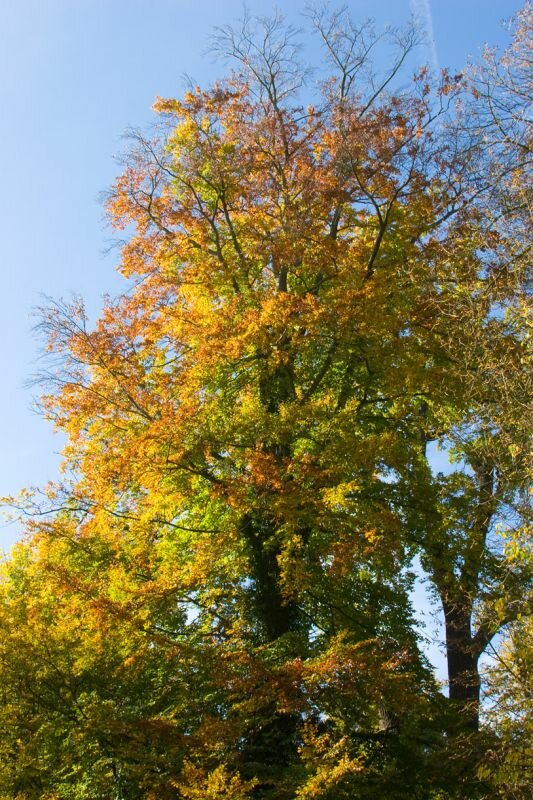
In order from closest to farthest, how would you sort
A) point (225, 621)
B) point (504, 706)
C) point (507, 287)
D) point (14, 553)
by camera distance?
point (504, 706), point (507, 287), point (225, 621), point (14, 553)

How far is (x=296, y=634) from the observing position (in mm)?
9727

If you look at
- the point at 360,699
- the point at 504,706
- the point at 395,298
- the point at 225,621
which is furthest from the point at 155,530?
the point at 504,706

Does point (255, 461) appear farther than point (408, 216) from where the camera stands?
No

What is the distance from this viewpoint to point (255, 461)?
32.1ft

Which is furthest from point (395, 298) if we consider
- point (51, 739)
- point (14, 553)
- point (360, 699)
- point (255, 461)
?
point (14, 553)

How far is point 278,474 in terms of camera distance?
9.63 meters

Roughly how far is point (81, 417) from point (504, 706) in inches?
294

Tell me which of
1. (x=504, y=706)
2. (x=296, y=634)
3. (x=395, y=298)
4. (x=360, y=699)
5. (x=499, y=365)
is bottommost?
(x=504, y=706)

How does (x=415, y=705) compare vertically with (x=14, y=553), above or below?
below

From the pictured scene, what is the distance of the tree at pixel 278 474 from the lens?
8.30 metres

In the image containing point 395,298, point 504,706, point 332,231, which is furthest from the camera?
point 332,231

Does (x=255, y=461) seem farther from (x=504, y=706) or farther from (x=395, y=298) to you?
(x=504, y=706)

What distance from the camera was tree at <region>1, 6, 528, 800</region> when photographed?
27.2 feet

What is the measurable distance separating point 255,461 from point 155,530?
2.35 metres
